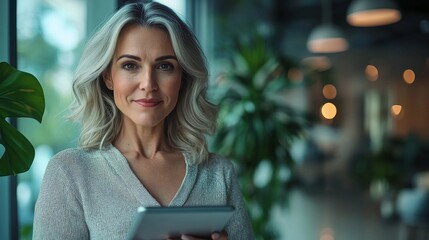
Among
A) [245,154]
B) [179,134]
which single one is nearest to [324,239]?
[245,154]

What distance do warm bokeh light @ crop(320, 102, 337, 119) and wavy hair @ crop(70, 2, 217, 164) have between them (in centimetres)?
1269

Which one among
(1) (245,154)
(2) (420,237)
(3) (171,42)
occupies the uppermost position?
(3) (171,42)

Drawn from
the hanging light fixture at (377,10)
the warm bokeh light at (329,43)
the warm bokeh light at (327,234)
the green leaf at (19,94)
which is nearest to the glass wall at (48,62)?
the green leaf at (19,94)

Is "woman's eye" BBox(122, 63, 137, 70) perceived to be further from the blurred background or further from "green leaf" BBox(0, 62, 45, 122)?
the blurred background

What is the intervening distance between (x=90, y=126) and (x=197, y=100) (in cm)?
39

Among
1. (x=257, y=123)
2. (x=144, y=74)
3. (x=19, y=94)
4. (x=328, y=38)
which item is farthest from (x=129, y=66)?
(x=328, y=38)

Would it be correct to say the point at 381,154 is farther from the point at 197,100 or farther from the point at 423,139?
the point at 197,100

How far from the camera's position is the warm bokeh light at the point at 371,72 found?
13906 millimetres

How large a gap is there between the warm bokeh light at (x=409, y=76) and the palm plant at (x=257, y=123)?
26.1ft

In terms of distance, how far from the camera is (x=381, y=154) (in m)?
12.1

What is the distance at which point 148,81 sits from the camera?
6.22 ft

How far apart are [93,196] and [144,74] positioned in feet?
1.36

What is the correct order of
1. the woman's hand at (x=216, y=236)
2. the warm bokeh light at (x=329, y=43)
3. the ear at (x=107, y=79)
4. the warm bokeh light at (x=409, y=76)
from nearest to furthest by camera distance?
the woman's hand at (x=216, y=236), the ear at (x=107, y=79), the warm bokeh light at (x=329, y=43), the warm bokeh light at (x=409, y=76)

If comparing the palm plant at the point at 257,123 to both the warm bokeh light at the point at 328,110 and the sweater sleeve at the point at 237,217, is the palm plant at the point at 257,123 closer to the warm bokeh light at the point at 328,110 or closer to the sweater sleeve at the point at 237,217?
the sweater sleeve at the point at 237,217
